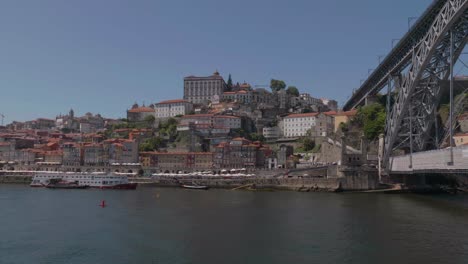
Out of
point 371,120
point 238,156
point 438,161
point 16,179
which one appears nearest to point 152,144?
point 238,156

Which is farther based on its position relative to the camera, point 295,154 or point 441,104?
point 295,154

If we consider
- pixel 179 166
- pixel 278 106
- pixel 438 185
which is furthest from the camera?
pixel 278 106

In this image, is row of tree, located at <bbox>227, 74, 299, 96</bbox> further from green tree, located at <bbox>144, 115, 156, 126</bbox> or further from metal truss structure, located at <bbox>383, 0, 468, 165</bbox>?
metal truss structure, located at <bbox>383, 0, 468, 165</bbox>

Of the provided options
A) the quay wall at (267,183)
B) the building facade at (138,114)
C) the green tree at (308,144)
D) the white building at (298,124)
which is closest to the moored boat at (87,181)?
the quay wall at (267,183)

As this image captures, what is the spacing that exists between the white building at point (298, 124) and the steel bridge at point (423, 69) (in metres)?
23.2

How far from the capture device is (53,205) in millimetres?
29969

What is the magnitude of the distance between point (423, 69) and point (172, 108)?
57.9 meters

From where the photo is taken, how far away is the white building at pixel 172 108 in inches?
3215

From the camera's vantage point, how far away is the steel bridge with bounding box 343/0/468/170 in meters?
25.9

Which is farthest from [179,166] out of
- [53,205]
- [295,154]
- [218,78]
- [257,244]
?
[257,244]

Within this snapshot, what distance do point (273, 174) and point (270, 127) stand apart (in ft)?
77.6

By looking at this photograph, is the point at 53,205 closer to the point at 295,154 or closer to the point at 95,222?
the point at 95,222

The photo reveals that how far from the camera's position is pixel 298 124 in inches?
2685

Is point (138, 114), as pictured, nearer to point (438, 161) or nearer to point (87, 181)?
point (87, 181)
